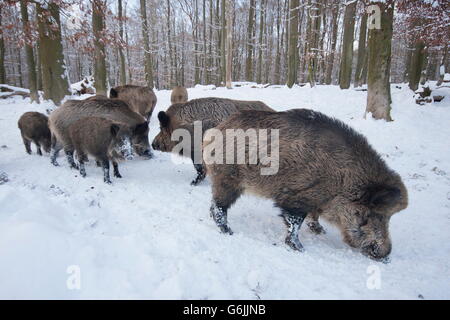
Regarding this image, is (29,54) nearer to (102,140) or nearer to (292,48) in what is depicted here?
(292,48)

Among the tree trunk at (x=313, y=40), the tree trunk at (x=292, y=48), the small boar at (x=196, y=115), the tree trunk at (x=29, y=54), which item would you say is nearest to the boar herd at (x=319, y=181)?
the small boar at (x=196, y=115)

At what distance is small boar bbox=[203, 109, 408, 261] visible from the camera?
3.07 m

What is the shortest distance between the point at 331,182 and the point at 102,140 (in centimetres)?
391

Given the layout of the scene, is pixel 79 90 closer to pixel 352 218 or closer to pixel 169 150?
pixel 169 150

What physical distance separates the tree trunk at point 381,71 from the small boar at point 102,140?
693 centimetres

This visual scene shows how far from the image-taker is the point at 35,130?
6.27 m

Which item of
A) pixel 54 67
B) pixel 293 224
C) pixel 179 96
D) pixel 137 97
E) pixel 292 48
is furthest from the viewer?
pixel 292 48

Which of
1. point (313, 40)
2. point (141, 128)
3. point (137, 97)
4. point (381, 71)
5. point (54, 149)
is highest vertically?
point (313, 40)

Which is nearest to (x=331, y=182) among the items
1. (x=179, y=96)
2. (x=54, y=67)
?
(x=179, y=96)

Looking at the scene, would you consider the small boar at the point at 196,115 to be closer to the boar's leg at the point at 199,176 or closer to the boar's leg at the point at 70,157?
the boar's leg at the point at 199,176

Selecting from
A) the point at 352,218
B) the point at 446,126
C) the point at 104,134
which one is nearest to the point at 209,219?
the point at 352,218

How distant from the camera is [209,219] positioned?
3816 millimetres

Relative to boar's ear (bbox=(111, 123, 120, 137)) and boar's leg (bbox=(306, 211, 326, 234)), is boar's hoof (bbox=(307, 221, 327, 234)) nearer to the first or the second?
boar's leg (bbox=(306, 211, 326, 234))
